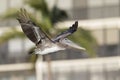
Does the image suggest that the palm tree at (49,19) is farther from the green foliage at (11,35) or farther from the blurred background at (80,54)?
the blurred background at (80,54)

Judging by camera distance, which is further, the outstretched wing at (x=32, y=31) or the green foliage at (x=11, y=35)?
the green foliage at (x=11, y=35)

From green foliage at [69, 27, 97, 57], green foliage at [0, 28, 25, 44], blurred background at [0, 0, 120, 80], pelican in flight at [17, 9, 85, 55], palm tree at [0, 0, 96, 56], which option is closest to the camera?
pelican in flight at [17, 9, 85, 55]

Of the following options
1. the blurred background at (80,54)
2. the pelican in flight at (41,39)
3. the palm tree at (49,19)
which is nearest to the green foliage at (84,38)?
the palm tree at (49,19)

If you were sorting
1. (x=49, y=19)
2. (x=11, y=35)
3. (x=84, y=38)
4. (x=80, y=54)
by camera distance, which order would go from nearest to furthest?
(x=84, y=38)
(x=11, y=35)
(x=49, y=19)
(x=80, y=54)

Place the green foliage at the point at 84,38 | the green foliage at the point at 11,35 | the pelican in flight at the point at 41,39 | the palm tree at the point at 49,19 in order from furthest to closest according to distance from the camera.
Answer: the green foliage at the point at 11,35
the palm tree at the point at 49,19
the green foliage at the point at 84,38
the pelican in flight at the point at 41,39

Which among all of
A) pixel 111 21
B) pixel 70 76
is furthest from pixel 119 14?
pixel 70 76

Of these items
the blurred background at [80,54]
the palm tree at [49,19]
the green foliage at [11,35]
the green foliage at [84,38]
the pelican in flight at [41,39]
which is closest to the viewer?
the pelican in flight at [41,39]

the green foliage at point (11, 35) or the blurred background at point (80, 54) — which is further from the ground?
the green foliage at point (11, 35)

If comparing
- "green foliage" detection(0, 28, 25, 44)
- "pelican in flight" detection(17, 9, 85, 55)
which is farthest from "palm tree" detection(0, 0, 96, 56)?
"pelican in flight" detection(17, 9, 85, 55)

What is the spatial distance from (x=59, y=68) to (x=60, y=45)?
18.5m

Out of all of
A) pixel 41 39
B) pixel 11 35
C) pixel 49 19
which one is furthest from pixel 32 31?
pixel 49 19

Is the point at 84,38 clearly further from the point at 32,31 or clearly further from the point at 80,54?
the point at 32,31

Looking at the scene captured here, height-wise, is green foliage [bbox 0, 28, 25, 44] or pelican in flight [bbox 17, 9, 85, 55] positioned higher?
pelican in flight [bbox 17, 9, 85, 55]

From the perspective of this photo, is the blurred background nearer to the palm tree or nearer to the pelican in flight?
the palm tree
